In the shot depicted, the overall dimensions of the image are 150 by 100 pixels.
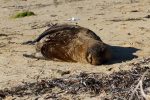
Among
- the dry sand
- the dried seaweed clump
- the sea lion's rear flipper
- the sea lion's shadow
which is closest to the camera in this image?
the dried seaweed clump

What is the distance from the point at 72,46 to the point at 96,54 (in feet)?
2.10

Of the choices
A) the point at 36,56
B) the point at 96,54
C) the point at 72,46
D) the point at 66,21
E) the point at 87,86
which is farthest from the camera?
the point at 66,21

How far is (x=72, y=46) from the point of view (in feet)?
28.6

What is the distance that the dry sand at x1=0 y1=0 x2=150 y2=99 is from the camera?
820cm

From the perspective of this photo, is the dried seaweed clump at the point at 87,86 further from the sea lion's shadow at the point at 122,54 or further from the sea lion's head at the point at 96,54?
the sea lion's shadow at the point at 122,54

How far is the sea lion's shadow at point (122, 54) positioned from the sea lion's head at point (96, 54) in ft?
1.00

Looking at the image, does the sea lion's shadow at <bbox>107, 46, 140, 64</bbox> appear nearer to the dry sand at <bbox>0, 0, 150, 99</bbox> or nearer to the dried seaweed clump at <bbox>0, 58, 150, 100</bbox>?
the dry sand at <bbox>0, 0, 150, 99</bbox>

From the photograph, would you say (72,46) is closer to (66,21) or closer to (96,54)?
(96,54)

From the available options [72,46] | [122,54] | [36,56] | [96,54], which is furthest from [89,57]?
[36,56]

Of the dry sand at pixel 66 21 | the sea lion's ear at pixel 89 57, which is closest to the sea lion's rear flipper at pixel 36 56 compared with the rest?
the dry sand at pixel 66 21

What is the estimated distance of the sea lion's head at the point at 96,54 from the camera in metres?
8.23

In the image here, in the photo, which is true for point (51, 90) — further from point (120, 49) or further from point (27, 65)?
point (120, 49)

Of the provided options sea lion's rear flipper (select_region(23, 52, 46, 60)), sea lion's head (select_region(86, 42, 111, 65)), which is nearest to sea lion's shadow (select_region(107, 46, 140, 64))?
sea lion's head (select_region(86, 42, 111, 65))

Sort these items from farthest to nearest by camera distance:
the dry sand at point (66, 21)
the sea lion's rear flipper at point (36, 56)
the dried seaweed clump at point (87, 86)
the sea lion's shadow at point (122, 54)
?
the sea lion's rear flipper at point (36, 56), the sea lion's shadow at point (122, 54), the dry sand at point (66, 21), the dried seaweed clump at point (87, 86)
